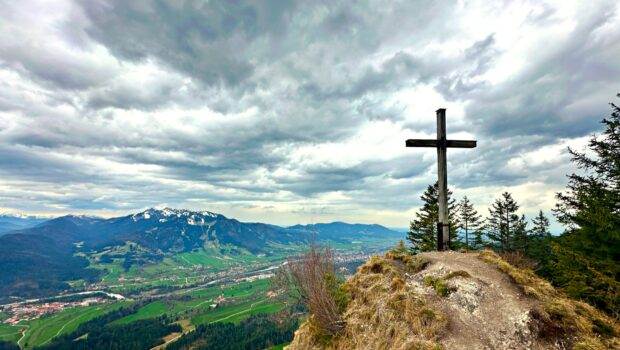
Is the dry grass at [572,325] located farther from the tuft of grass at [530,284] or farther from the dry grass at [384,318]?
the dry grass at [384,318]

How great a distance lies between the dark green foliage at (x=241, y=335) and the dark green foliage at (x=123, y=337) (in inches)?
577

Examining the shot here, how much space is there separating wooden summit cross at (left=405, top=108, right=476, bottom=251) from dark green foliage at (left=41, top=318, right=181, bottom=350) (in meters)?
139

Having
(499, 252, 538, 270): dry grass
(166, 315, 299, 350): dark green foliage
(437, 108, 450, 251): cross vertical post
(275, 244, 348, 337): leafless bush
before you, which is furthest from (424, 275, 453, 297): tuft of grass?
(166, 315, 299, 350): dark green foliage

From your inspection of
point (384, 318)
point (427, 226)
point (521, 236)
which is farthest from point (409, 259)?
point (521, 236)

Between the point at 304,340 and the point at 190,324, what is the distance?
A: 531 ft

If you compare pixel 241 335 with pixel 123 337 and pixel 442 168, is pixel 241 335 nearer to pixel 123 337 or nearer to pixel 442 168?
pixel 123 337

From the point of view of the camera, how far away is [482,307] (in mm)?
8586

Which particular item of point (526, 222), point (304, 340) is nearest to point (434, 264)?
point (304, 340)

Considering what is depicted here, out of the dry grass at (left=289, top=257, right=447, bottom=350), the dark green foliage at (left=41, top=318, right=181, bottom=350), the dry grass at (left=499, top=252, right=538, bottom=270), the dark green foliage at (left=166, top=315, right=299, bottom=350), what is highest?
the dry grass at (left=499, top=252, right=538, bottom=270)

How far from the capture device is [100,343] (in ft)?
401

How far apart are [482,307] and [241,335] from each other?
126142 mm

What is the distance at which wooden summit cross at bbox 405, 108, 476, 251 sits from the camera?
44.7 feet

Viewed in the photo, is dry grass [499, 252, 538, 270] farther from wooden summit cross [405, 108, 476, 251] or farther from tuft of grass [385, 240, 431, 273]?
tuft of grass [385, 240, 431, 273]

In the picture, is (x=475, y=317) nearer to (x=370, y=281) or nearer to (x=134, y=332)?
(x=370, y=281)
